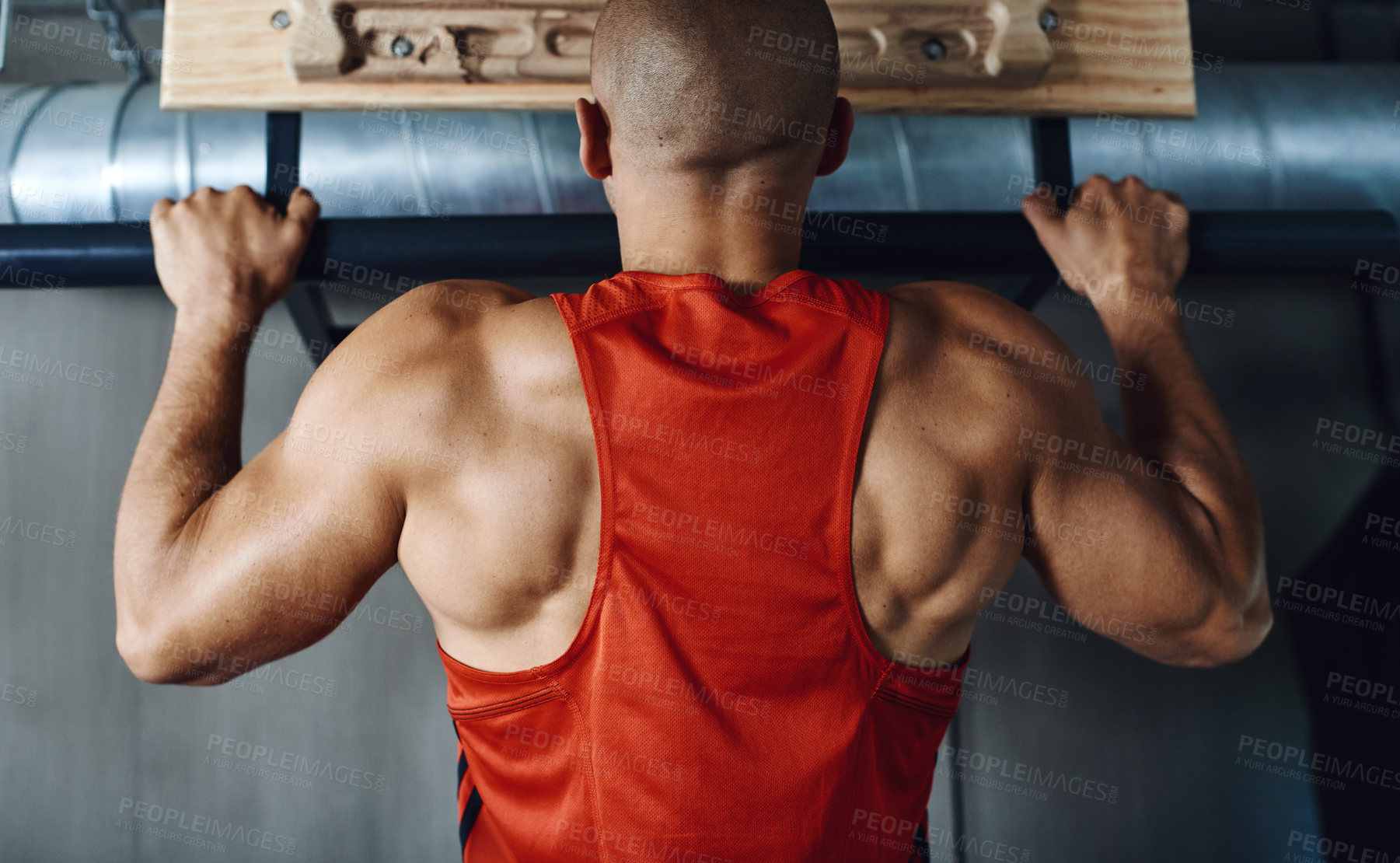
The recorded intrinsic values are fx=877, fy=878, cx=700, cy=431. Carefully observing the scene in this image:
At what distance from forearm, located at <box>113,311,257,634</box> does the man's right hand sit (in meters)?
1.18

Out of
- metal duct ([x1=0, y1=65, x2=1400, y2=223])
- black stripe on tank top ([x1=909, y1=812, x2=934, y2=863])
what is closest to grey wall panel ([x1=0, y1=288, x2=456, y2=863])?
metal duct ([x1=0, y1=65, x2=1400, y2=223])

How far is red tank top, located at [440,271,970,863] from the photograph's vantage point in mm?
897

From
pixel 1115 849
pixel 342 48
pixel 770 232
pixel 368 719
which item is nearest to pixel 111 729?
pixel 368 719

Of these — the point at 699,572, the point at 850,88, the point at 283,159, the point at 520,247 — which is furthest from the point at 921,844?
the point at 283,159

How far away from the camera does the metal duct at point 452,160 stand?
63.4 inches

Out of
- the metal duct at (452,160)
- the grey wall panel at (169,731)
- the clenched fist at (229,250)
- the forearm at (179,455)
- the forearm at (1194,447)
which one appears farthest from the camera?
the grey wall panel at (169,731)

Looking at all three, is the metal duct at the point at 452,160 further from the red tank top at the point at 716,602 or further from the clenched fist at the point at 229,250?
the red tank top at the point at 716,602

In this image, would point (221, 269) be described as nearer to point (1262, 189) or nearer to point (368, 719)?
point (368, 719)

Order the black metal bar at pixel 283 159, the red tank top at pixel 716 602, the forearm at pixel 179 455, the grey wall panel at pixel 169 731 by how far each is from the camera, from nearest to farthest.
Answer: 1. the red tank top at pixel 716 602
2. the forearm at pixel 179 455
3. the black metal bar at pixel 283 159
4. the grey wall panel at pixel 169 731

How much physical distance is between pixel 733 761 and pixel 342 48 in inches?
46.6

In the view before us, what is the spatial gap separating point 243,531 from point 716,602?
0.52 m

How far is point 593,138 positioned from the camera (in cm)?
104

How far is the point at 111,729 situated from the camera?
6.61 feet

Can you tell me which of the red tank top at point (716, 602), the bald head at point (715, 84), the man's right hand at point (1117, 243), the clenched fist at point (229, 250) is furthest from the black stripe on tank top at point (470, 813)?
the man's right hand at point (1117, 243)
